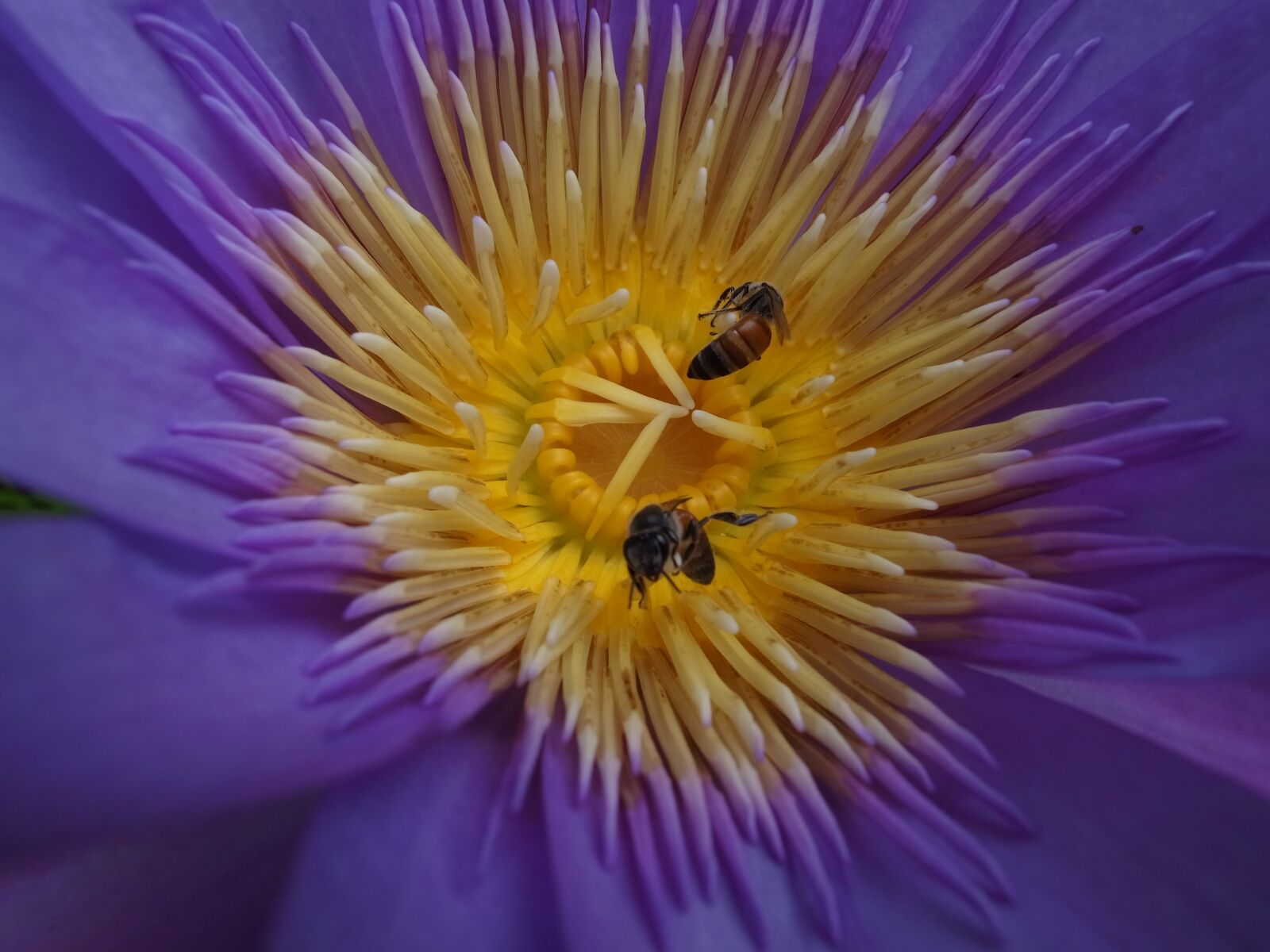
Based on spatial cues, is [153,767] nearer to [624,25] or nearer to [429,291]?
[429,291]

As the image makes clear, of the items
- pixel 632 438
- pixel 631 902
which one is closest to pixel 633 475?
pixel 632 438

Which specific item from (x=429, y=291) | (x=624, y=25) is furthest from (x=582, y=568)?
(x=624, y=25)

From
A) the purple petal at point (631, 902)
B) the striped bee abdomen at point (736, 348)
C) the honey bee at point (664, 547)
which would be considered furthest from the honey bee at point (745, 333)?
the purple petal at point (631, 902)

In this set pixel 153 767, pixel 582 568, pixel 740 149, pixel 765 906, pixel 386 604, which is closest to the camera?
pixel 153 767

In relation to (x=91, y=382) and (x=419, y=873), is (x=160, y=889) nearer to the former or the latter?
(x=419, y=873)

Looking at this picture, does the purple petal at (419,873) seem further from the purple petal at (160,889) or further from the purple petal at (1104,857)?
the purple petal at (1104,857)

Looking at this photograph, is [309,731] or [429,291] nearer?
[309,731]
